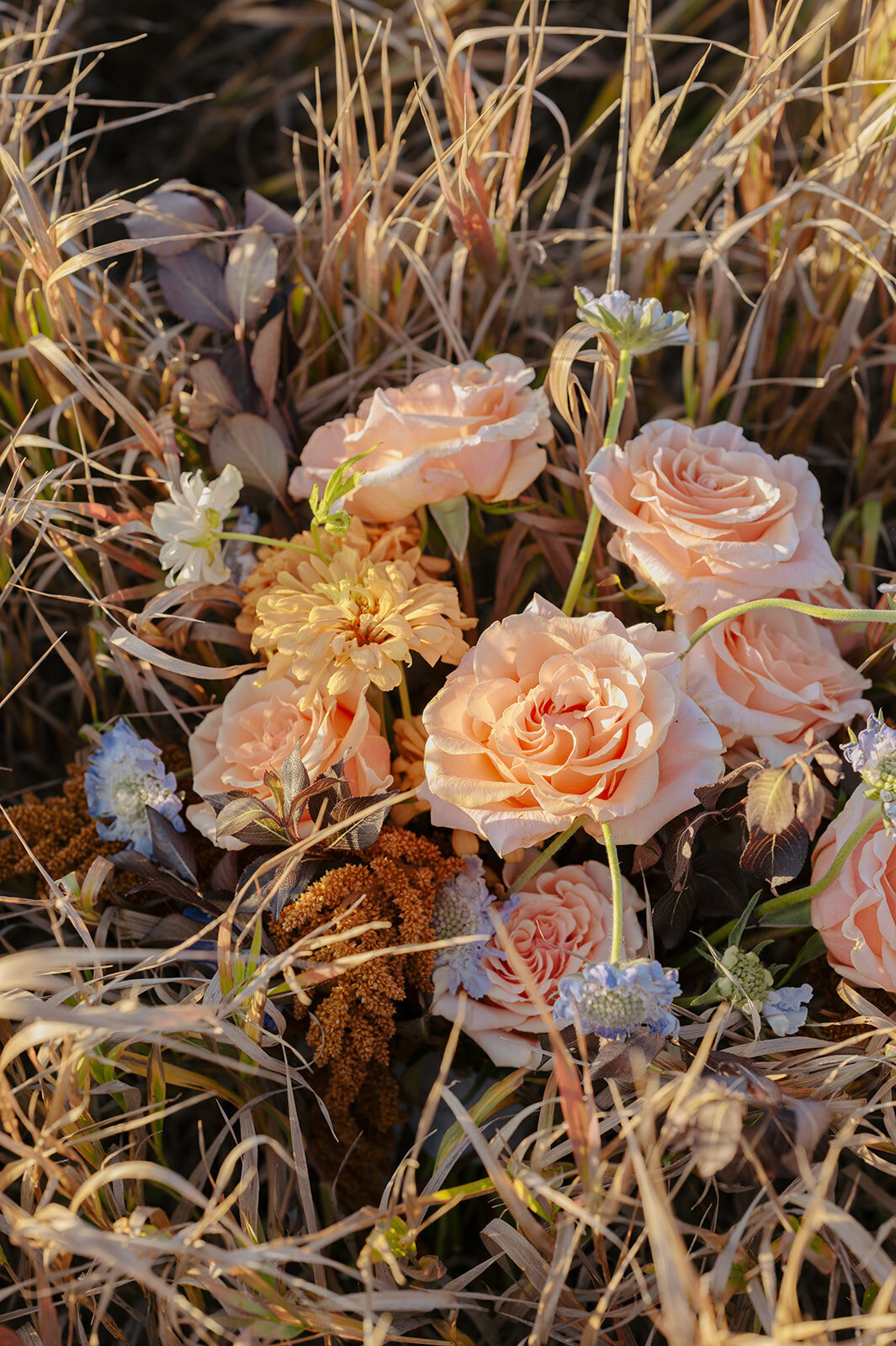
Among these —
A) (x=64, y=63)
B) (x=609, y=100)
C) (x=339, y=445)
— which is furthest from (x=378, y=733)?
(x=64, y=63)

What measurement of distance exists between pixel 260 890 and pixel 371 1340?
0.77ft

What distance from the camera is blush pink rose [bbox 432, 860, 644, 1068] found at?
573mm

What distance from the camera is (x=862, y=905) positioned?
0.55 meters

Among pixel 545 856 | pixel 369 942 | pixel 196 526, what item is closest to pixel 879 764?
pixel 545 856

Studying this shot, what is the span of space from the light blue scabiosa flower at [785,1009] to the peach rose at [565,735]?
0.14 meters

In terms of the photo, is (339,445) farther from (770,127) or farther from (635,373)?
(770,127)

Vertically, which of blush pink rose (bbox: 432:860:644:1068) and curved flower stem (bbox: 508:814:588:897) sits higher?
curved flower stem (bbox: 508:814:588:897)

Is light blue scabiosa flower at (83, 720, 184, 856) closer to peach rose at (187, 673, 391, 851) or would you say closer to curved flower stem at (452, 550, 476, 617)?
peach rose at (187, 673, 391, 851)

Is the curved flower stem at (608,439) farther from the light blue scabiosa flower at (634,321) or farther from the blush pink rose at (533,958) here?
the blush pink rose at (533,958)

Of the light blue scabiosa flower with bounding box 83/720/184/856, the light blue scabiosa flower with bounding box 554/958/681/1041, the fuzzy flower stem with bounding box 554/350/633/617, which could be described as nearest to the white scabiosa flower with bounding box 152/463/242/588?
the light blue scabiosa flower with bounding box 83/720/184/856

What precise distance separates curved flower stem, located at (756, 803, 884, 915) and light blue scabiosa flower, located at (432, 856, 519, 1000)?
6.3 inches

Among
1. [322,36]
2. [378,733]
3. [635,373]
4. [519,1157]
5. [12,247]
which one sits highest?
[322,36]

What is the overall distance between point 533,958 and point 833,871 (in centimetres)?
18

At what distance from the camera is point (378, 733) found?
2.04ft
